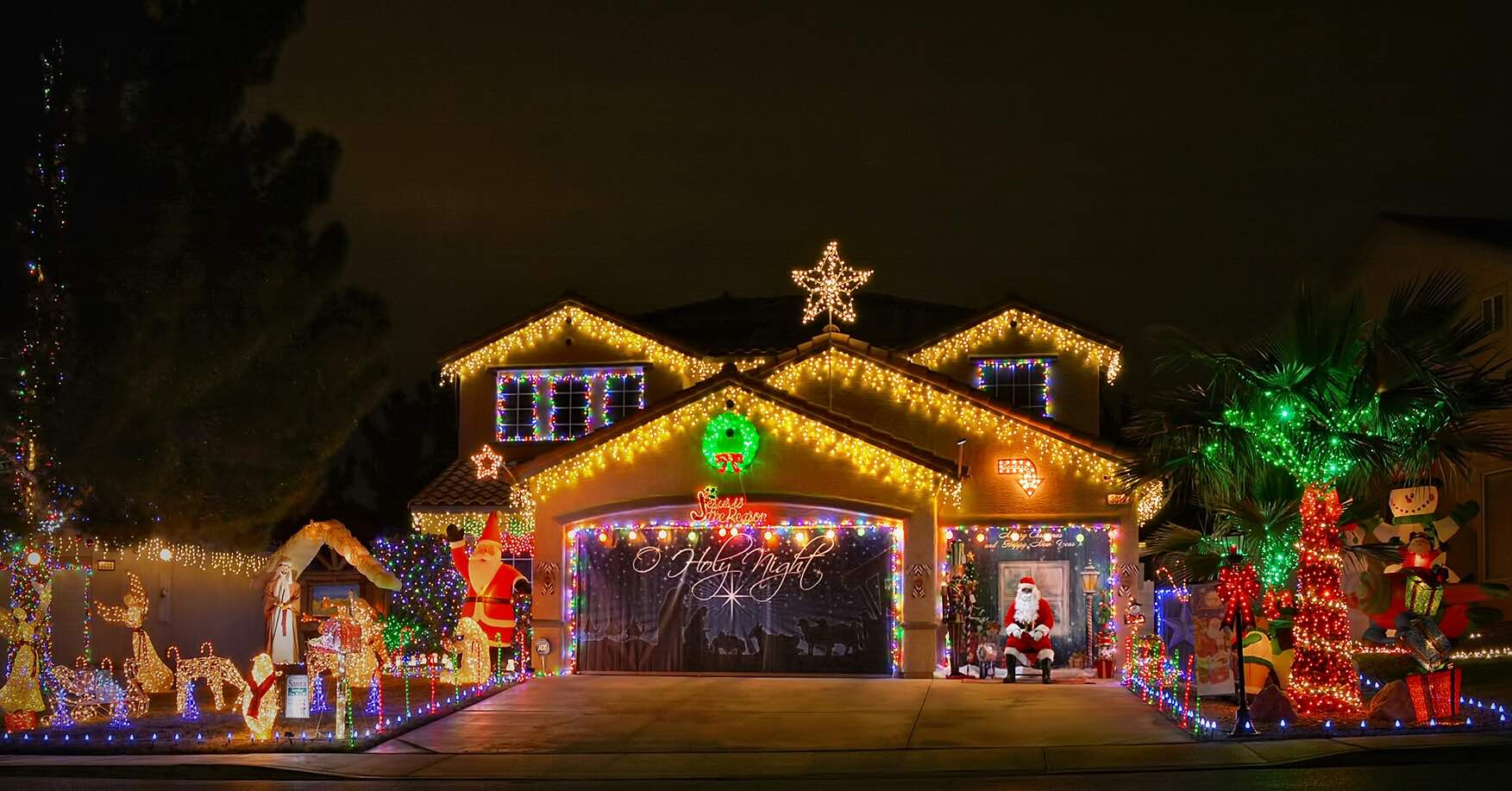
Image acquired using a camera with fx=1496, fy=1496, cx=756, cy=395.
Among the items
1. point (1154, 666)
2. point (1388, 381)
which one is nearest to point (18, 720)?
point (1154, 666)

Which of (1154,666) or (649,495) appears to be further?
(649,495)

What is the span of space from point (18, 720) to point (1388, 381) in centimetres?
1655

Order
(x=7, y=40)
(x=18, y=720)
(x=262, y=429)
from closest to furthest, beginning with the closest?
1. (x=18, y=720)
2. (x=7, y=40)
3. (x=262, y=429)

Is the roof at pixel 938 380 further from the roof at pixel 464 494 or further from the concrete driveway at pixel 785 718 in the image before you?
the roof at pixel 464 494

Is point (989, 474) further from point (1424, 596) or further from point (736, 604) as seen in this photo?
point (1424, 596)

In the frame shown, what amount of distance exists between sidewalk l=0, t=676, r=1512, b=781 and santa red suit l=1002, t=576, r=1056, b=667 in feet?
4.74

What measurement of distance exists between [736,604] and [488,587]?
156 inches

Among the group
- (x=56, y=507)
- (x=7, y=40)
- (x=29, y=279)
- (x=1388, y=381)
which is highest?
(x=7, y=40)

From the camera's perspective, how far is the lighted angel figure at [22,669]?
1798 cm

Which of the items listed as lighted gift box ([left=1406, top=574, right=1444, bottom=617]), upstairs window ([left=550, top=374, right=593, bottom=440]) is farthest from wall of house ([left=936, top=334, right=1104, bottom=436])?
lighted gift box ([left=1406, top=574, right=1444, bottom=617])

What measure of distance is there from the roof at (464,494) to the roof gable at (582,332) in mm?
2126

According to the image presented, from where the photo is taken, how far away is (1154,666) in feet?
71.2

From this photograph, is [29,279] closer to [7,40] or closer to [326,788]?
[7,40]

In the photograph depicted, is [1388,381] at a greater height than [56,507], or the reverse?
[1388,381]
